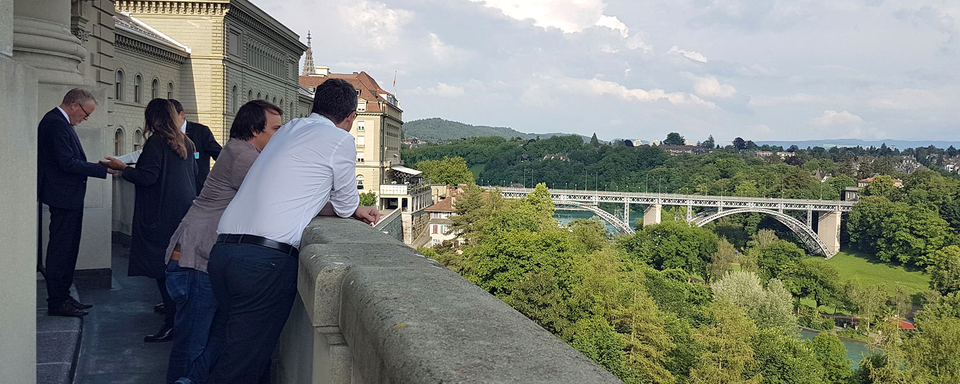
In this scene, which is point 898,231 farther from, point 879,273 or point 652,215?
point 652,215

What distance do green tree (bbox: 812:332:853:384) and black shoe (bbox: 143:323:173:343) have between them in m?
33.3

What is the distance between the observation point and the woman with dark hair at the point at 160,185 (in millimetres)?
4777

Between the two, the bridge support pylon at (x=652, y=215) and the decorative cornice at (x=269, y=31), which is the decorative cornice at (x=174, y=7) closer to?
the decorative cornice at (x=269, y=31)

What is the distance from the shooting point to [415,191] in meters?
65.2

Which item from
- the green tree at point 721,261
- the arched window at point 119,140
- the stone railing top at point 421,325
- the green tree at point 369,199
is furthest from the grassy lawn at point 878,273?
the stone railing top at point 421,325

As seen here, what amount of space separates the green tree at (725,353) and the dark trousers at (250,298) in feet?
95.7

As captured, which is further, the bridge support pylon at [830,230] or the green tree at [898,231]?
the bridge support pylon at [830,230]

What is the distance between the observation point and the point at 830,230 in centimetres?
9462

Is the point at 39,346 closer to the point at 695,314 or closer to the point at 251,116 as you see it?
the point at 251,116

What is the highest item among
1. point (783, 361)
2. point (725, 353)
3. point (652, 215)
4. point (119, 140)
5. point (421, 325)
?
point (119, 140)

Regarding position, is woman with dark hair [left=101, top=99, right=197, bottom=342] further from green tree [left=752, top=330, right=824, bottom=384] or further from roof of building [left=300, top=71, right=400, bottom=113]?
roof of building [left=300, top=71, right=400, bottom=113]

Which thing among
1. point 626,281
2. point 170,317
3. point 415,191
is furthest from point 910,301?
Answer: point 170,317

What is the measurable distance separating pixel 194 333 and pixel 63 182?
64.2 inches

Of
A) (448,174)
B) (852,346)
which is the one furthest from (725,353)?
(448,174)
